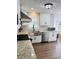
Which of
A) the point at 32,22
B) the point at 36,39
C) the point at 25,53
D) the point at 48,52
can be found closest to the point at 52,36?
the point at 36,39

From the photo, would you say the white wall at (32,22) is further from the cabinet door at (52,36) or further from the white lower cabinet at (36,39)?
the cabinet door at (52,36)

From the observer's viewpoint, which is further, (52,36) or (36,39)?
(52,36)

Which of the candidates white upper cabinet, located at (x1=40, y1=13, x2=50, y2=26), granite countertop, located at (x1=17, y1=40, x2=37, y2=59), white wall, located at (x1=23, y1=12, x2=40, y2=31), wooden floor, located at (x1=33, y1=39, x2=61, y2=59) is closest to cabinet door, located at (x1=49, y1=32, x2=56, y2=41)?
white upper cabinet, located at (x1=40, y1=13, x2=50, y2=26)

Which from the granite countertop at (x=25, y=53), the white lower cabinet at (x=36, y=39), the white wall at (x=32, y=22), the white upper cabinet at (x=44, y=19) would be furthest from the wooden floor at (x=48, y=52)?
the white upper cabinet at (x=44, y=19)

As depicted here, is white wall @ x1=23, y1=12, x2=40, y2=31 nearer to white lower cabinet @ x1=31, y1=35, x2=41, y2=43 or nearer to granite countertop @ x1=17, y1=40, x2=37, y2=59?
white lower cabinet @ x1=31, y1=35, x2=41, y2=43

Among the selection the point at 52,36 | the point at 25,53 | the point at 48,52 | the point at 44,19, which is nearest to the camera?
the point at 25,53

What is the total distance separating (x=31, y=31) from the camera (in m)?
8.32

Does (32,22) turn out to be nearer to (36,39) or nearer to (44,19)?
(44,19)

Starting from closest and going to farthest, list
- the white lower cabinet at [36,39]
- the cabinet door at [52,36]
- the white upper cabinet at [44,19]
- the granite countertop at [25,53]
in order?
the granite countertop at [25,53]
the white lower cabinet at [36,39]
the white upper cabinet at [44,19]
the cabinet door at [52,36]

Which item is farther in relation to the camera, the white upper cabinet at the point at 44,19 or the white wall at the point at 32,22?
the white upper cabinet at the point at 44,19

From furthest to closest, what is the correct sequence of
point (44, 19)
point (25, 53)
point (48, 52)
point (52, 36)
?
point (52, 36) → point (44, 19) → point (48, 52) → point (25, 53)
